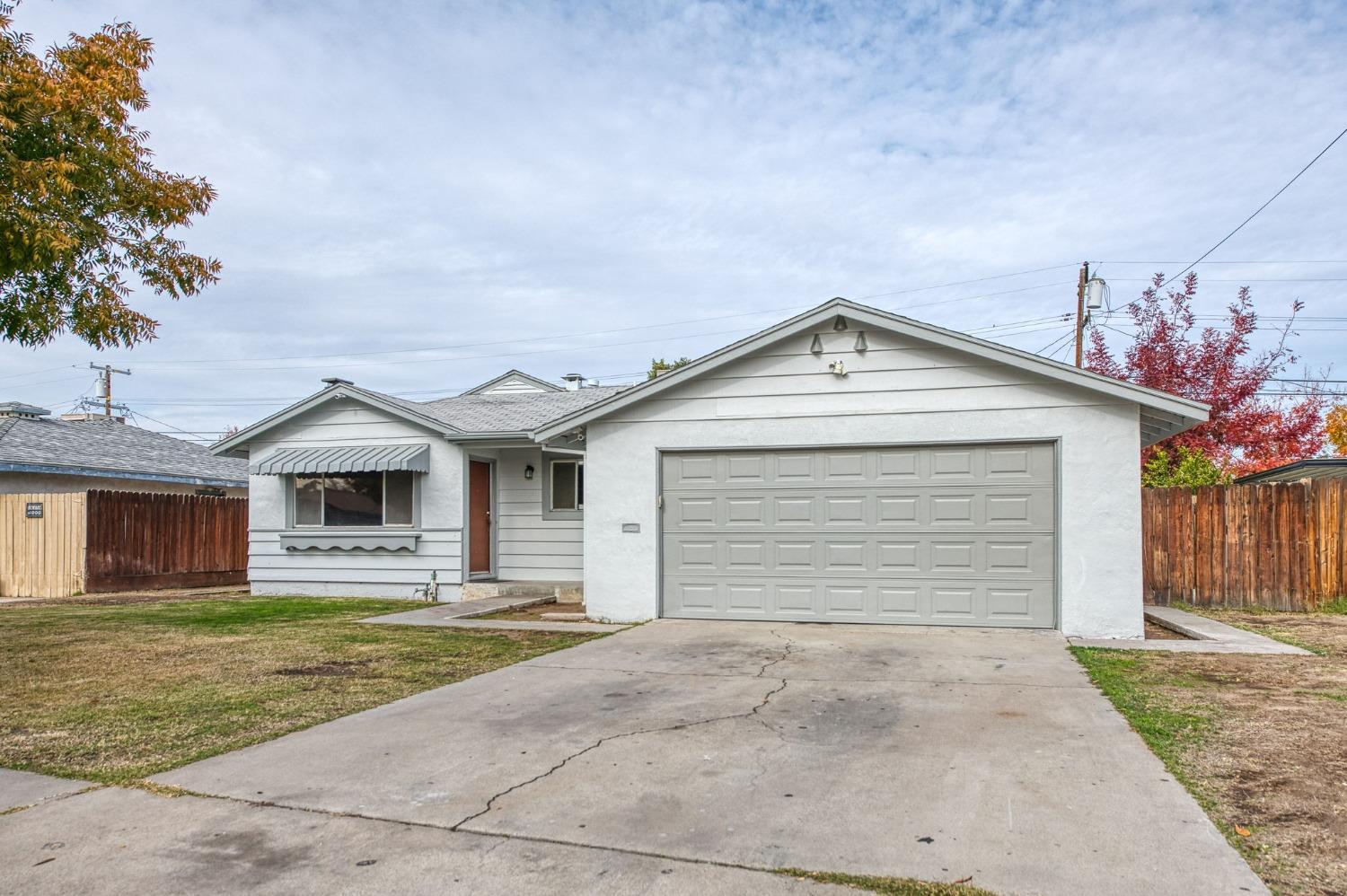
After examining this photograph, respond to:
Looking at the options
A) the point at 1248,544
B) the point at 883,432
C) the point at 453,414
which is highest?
the point at 453,414

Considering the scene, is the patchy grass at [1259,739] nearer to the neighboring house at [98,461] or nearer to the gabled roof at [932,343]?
the gabled roof at [932,343]

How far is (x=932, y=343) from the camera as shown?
1047 cm

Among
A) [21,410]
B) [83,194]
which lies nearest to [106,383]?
[21,410]

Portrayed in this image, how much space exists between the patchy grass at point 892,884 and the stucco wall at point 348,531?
39.1 feet

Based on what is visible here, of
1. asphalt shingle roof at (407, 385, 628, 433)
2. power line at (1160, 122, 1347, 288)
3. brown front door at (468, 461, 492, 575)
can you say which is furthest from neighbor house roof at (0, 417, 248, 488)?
power line at (1160, 122, 1347, 288)

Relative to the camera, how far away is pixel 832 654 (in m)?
8.79

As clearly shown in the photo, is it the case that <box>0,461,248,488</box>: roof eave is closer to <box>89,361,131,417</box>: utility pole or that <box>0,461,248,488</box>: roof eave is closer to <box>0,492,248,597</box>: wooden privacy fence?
<box>0,492,248,597</box>: wooden privacy fence

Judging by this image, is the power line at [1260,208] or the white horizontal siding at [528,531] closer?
the power line at [1260,208]

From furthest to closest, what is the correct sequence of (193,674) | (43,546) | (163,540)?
(163,540) → (43,546) → (193,674)

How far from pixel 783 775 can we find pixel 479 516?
11197mm

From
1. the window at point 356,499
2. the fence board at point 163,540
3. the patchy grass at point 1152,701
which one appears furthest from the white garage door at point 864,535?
the fence board at point 163,540

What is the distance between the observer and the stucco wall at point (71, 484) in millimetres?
18609

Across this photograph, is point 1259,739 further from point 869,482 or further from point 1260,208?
point 1260,208

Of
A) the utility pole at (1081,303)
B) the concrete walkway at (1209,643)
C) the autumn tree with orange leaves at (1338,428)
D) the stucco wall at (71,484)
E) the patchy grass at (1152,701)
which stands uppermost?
the utility pole at (1081,303)
